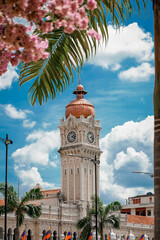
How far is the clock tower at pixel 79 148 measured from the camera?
9894cm

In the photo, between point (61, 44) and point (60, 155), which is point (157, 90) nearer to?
point (61, 44)

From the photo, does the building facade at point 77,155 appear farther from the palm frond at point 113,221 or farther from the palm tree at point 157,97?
the palm tree at point 157,97

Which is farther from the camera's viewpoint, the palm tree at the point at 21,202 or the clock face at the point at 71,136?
the clock face at the point at 71,136

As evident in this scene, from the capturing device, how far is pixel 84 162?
10019 centimetres

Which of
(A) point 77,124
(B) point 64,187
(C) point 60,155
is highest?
(A) point 77,124

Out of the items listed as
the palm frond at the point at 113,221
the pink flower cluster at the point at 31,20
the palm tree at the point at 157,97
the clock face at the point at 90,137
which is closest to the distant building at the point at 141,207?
the clock face at the point at 90,137

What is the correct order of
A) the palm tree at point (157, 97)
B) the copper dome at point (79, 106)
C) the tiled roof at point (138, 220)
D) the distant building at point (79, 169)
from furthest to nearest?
the copper dome at point (79, 106), the tiled roof at point (138, 220), the distant building at point (79, 169), the palm tree at point (157, 97)

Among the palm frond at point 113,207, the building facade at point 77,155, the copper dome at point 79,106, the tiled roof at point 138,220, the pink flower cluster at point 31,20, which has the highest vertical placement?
the copper dome at point 79,106

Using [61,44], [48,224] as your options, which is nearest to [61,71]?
[61,44]

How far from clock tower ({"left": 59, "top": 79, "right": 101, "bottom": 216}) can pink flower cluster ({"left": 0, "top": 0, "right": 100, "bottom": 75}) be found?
90.6 m

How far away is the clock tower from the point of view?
98.9m

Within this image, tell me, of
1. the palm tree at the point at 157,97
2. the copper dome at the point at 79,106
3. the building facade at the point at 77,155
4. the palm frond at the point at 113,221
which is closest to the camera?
the palm tree at the point at 157,97

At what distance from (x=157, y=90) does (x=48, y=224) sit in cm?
7240

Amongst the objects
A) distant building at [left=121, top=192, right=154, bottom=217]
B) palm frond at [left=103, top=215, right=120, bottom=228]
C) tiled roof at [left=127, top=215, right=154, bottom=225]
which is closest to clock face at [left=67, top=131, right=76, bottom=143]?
tiled roof at [left=127, top=215, right=154, bottom=225]
